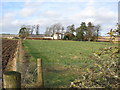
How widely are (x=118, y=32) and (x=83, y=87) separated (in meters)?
1.39

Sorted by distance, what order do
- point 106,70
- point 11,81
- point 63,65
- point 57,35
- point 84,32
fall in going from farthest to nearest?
point 57,35 → point 84,32 → point 63,65 → point 106,70 → point 11,81

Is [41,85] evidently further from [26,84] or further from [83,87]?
[83,87]

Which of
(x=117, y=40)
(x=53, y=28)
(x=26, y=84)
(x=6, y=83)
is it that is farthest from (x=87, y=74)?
(x=53, y=28)

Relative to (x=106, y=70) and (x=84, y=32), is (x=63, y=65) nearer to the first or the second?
(x=106, y=70)

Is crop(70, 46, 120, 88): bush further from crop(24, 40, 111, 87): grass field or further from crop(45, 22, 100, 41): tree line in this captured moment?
crop(45, 22, 100, 41): tree line

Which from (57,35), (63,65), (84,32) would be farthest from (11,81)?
(57,35)

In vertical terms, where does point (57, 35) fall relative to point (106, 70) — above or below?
above

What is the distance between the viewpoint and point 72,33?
261 feet

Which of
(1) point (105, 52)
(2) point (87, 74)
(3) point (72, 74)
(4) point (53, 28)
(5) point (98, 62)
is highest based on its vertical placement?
(4) point (53, 28)

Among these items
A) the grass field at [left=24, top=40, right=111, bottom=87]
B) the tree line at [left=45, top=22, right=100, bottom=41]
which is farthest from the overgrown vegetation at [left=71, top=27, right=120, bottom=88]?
the tree line at [left=45, top=22, right=100, bottom=41]

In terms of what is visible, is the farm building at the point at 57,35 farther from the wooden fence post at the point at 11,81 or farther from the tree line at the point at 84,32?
the wooden fence post at the point at 11,81

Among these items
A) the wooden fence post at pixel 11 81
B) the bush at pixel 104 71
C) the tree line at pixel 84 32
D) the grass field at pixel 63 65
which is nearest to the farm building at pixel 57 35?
the tree line at pixel 84 32

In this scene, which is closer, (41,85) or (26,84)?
(41,85)

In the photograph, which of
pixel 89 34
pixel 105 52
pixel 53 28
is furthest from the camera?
pixel 53 28
